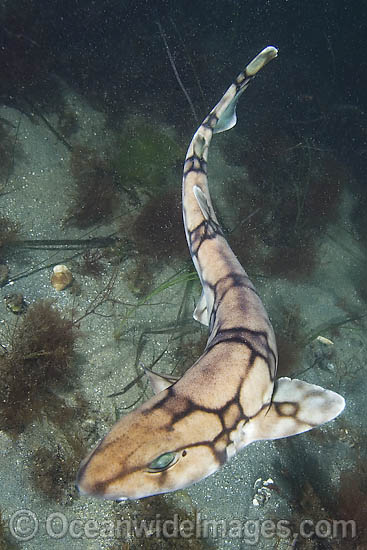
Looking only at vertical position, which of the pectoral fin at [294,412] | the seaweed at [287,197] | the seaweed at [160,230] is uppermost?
the pectoral fin at [294,412]

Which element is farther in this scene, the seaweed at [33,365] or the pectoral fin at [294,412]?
the seaweed at [33,365]

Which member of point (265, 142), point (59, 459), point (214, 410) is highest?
point (214, 410)

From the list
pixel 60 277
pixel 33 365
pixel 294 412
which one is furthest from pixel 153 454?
pixel 60 277

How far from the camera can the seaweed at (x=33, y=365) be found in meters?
4.83

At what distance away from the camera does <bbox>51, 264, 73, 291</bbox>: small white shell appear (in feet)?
20.7

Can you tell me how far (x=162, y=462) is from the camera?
271 cm

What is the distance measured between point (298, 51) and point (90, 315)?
11.2 m

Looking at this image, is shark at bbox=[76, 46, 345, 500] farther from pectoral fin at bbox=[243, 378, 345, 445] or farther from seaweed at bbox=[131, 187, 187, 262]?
seaweed at bbox=[131, 187, 187, 262]

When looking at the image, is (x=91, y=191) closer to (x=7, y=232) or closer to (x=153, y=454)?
(x=7, y=232)

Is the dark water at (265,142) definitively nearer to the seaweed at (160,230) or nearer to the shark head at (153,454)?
the seaweed at (160,230)

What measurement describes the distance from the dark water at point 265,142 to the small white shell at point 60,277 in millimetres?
661

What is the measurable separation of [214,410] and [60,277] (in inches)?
161

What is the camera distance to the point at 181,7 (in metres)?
11.0

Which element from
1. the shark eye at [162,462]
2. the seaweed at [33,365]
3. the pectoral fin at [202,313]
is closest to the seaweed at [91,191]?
the seaweed at [33,365]
